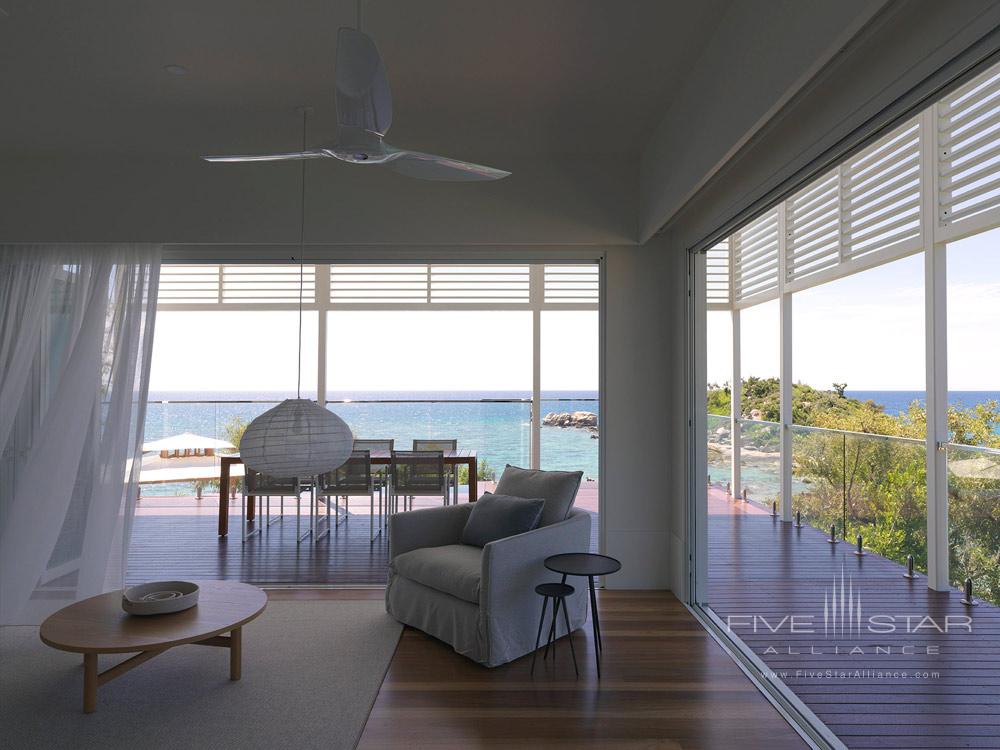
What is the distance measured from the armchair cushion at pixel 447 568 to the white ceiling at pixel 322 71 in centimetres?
253

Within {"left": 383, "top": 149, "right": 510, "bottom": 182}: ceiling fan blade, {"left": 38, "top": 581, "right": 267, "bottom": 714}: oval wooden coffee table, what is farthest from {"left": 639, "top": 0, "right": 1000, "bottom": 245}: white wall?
{"left": 38, "top": 581, "right": 267, "bottom": 714}: oval wooden coffee table

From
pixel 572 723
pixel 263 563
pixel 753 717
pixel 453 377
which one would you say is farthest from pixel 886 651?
pixel 453 377

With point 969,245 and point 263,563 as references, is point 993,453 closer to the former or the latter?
Answer: point 969,245

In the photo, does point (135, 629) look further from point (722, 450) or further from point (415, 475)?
point (722, 450)

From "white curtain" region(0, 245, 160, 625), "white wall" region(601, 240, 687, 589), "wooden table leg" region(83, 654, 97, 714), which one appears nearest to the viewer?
"wooden table leg" region(83, 654, 97, 714)

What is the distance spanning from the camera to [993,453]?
364cm

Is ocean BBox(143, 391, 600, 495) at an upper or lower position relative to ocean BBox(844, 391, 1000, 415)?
lower

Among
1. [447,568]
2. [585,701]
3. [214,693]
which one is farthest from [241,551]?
[585,701]

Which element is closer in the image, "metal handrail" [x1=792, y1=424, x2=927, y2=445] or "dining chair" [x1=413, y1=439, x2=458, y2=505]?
"metal handrail" [x1=792, y1=424, x2=927, y2=445]

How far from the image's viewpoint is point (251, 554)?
5453mm

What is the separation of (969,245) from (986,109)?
0.82 m

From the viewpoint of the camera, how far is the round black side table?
10.1 ft

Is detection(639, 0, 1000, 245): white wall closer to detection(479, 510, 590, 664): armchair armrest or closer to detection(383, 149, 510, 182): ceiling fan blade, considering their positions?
detection(383, 149, 510, 182): ceiling fan blade

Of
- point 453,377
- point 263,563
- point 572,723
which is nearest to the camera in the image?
point 572,723
